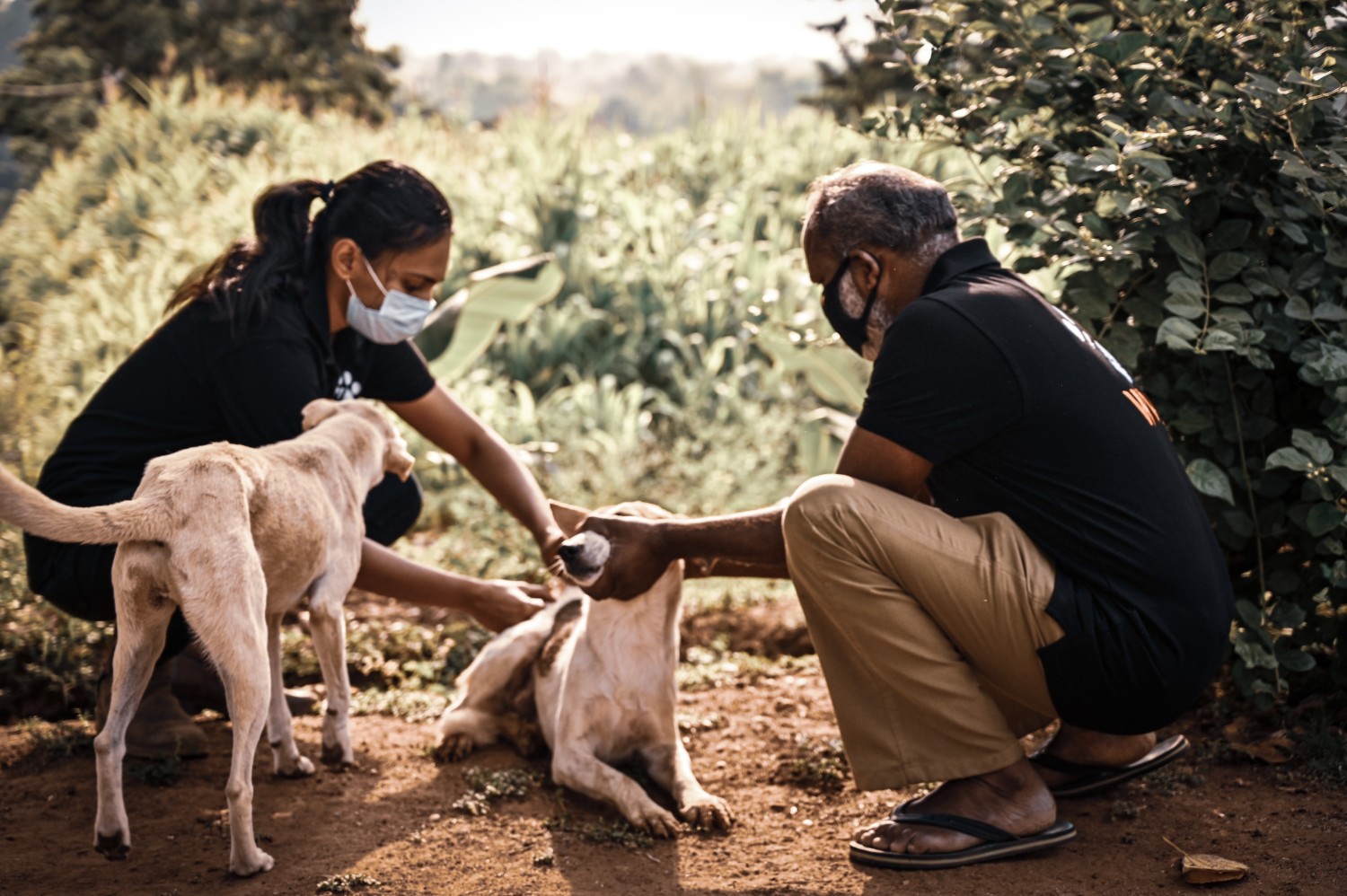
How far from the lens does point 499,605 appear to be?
4434mm

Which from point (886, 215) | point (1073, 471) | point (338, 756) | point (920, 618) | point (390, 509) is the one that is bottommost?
point (338, 756)

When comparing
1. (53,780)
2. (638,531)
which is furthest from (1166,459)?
(53,780)

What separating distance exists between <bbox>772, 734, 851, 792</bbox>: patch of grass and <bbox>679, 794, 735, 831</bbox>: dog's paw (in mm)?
395

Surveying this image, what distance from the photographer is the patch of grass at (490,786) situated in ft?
12.9

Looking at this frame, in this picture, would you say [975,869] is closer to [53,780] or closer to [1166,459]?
[1166,459]

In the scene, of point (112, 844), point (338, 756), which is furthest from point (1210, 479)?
point (112, 844)

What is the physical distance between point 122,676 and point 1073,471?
2606 millimetres

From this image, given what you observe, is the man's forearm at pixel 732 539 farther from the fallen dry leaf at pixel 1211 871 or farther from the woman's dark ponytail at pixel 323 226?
the woman's dark ponytail at pixel 323 226

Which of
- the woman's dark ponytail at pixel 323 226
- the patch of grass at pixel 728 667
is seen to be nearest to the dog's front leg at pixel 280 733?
the woman's dark ponytail at pixel 323 226

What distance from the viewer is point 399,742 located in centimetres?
455

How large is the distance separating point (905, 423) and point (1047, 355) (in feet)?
1.40

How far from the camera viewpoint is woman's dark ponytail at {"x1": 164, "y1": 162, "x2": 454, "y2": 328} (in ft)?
14.1

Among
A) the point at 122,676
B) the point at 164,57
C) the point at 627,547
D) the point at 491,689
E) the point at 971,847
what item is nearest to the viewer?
the point at 122,676

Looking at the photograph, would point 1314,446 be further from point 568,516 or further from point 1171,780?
point 568,516
